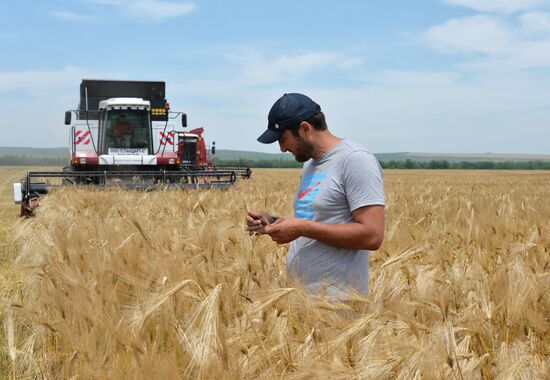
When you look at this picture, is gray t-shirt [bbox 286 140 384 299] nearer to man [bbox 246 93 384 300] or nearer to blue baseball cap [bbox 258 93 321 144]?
man [bbox 246 93 384 300]

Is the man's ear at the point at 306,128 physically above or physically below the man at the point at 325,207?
above

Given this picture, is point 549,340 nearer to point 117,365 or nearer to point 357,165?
point 357,165

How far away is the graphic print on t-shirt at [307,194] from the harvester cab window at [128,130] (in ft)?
43.3

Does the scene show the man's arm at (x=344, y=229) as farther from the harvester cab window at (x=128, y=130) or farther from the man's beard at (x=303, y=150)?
the harvester cab window at (x=128, y=130)

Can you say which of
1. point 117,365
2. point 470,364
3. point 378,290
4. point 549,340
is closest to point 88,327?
point 117,365

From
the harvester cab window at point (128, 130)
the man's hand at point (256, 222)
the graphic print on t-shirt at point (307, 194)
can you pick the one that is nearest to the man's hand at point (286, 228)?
the man's hand at point (256, 222)

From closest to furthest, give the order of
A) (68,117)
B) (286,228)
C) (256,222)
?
(286,228), (256,222), (68,117)

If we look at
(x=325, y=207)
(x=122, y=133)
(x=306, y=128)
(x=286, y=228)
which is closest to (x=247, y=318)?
(x=286, y=228)

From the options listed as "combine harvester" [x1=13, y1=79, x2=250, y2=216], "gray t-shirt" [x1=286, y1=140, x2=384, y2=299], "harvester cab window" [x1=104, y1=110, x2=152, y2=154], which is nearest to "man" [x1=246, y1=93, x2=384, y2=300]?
"gray t-shirt" [x1=286, y1=140, x2=384, y2=299]

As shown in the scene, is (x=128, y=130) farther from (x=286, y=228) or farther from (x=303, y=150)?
(x=286, y=228)

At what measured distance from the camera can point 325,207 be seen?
2762 mm

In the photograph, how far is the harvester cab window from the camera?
15.5 meters

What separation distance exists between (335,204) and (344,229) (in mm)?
166

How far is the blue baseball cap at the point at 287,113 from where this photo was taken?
265 cm
